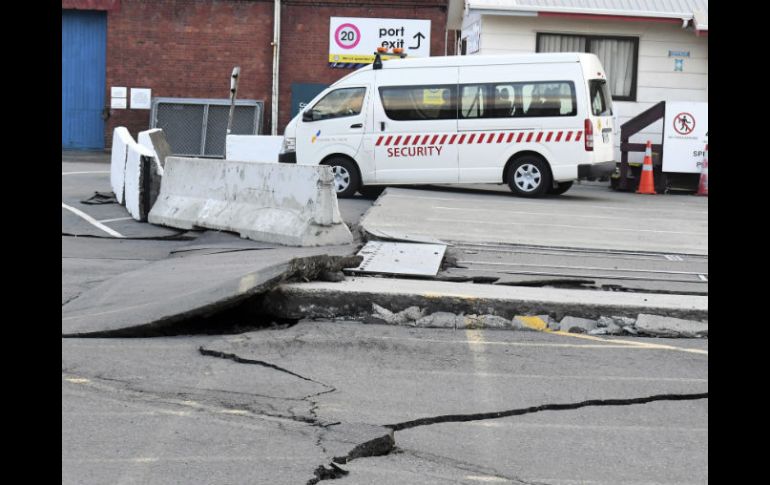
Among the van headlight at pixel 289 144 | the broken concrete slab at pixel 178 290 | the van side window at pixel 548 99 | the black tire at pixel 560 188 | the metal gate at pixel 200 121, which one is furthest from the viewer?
the metal gate at pixel 200 121

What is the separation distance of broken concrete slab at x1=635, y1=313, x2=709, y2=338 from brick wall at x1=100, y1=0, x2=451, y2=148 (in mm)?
22553

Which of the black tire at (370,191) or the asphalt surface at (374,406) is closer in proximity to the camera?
the asphalt surface at (374,406)

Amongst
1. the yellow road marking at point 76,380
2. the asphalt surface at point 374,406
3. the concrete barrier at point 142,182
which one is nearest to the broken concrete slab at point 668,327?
the asphalt surface at point 374,406

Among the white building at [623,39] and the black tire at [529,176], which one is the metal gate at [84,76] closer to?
the white building at [623,39]

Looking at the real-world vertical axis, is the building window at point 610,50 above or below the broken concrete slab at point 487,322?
above

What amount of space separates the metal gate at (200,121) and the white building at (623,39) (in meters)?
7.92

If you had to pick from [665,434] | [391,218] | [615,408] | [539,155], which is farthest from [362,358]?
[539,155]

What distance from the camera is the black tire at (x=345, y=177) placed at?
18.0 meters

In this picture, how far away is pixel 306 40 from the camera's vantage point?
29.2 m

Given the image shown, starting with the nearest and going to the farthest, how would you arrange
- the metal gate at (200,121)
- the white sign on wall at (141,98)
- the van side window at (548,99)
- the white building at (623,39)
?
the van side window at (548,99), the white building at (623,39), the metal gate at (200,121), the white sign on wall at (141,98)

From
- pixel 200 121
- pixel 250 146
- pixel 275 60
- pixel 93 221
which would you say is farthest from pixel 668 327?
pixel 275 60

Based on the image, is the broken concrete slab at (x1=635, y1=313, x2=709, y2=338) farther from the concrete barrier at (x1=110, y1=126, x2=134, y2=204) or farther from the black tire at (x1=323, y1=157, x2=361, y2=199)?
the black tire at (x1=323, y1=157, x2=361, y2=199)

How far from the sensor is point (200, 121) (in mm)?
28359

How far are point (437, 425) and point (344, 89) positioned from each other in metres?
13.6
